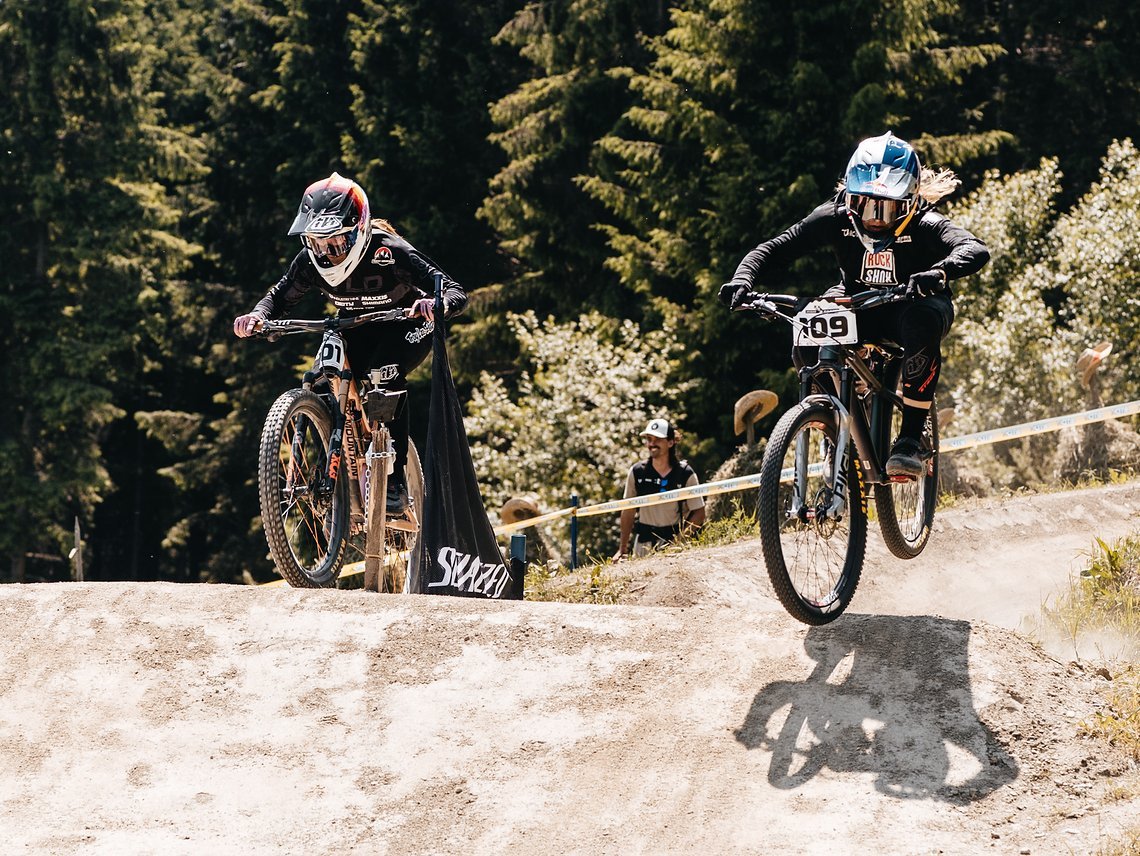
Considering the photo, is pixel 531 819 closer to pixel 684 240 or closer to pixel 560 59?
pixel 684 240

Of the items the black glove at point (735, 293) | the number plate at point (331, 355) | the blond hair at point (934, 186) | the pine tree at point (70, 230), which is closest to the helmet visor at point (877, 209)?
the blond hair at point (934, 186)

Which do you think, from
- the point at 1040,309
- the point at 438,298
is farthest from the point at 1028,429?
the point at 1040,309

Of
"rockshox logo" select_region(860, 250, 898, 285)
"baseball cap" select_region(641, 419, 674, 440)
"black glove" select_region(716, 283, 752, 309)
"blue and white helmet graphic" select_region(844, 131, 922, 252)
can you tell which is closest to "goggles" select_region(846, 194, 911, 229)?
"blue and white helmet graphic" select_region(844, 131, 922, 252)

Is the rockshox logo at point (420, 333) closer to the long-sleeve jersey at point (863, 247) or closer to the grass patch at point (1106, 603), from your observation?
the long-sleeve jersey at point (863, 247)

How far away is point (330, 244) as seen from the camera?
8.78m

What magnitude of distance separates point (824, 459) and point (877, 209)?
1.30 meters

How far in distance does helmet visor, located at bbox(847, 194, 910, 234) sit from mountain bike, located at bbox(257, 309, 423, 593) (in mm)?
2664

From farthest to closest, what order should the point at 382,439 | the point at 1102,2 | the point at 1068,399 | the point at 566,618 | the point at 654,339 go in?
1. the point at 1102,2
2. the point at 654,339
3. the point at 1068,399
4. the point at 382,439
5. the point at 566,618

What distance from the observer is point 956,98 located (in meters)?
32.6

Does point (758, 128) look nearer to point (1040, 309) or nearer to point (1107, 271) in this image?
point (1040, 309)

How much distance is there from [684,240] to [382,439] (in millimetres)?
18318

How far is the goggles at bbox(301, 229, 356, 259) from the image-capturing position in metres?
8.75

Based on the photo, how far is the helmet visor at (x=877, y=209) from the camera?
771cm

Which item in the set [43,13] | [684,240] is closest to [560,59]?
[684,240]
